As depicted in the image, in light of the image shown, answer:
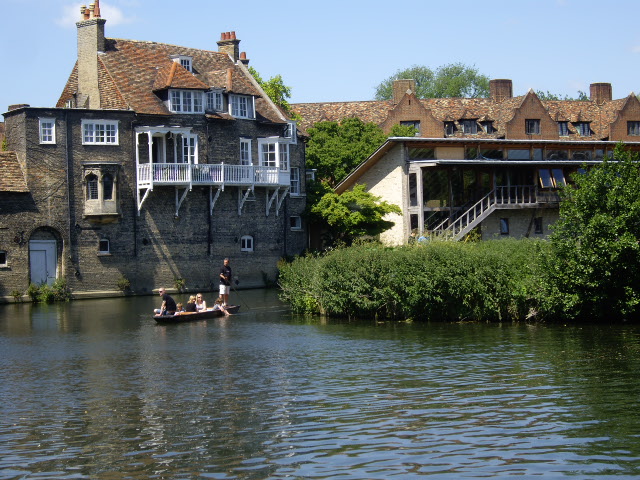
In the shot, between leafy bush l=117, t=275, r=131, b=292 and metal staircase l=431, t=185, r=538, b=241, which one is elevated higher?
metal staircase l=431, t=185, r=538, b=241

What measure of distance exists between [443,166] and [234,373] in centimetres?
3425

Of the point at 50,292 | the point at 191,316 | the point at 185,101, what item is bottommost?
the point at 191,316

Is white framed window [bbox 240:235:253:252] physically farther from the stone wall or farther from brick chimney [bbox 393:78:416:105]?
brick chimney [bbox 393:78:416:105]

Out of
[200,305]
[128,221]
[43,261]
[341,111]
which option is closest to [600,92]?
[341,111]

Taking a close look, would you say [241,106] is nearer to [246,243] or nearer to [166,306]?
[246,243]

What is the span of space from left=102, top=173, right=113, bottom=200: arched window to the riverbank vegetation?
64.1ft

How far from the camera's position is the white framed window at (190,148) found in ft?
176

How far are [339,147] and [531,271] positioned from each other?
108ft

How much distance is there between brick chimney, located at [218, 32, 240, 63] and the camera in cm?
6178

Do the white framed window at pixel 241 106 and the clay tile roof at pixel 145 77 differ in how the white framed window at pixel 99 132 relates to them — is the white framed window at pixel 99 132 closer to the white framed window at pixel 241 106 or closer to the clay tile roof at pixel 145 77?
the clay tile roof at pixel 145 77

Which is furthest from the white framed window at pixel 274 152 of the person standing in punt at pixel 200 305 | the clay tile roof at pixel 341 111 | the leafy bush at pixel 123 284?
the person standing in punt at pixel 200 305

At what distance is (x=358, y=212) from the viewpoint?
55531 mm

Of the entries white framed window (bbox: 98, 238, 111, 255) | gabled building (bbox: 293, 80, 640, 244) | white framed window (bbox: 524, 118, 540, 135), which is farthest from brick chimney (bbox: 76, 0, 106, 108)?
white framed window (bbox: 524, 118, 540, 135)

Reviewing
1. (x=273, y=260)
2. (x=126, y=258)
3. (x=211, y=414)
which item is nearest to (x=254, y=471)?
(x=211, y=414)
